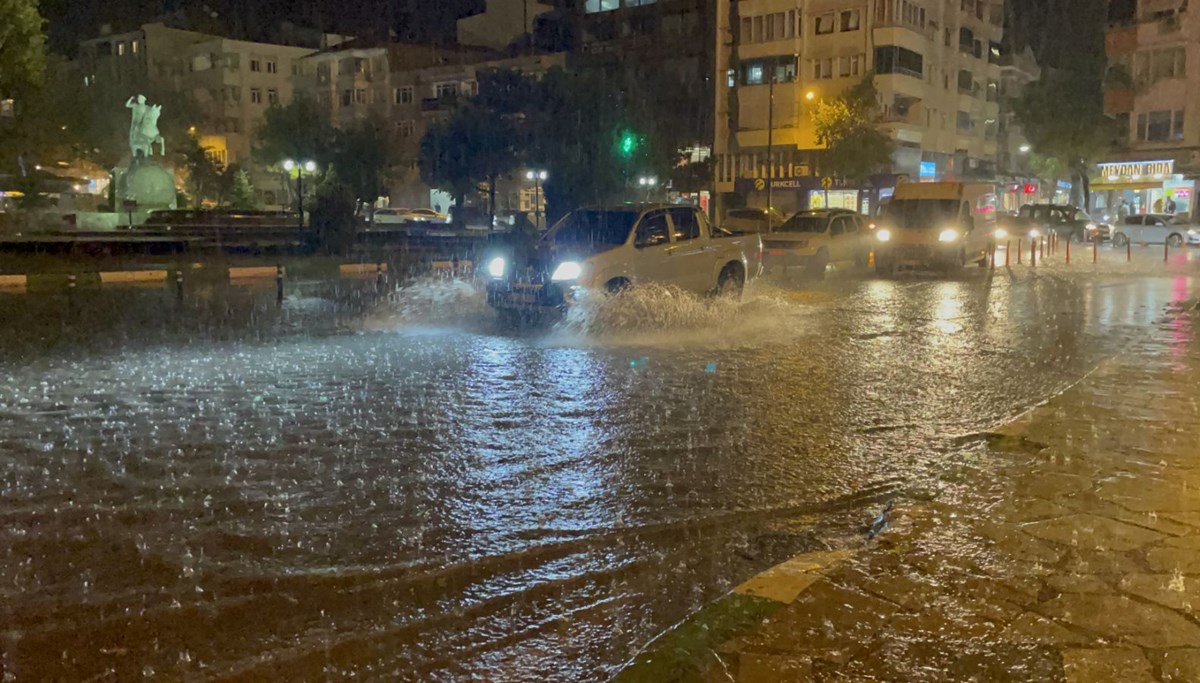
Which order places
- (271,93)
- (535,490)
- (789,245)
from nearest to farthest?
1. (535,490)
2. (789,245)
3. (271,93)

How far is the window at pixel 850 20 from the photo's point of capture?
53.2 metres

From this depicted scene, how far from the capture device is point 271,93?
88.0 m

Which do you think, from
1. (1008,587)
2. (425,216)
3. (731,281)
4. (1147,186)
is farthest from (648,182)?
(1008,587)

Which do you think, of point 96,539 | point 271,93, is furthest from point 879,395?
point 271,93

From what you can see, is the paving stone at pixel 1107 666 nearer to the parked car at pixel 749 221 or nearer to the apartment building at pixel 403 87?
the parked car at pixel 749 221

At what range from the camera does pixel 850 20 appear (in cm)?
5362

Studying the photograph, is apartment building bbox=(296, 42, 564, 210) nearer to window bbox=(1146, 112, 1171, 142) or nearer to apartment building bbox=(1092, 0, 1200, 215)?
apartment building bbox=(1092, 0, 1200, 215)

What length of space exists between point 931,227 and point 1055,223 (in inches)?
695

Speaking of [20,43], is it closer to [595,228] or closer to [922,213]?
[595,228]

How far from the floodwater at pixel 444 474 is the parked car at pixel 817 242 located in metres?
10.6

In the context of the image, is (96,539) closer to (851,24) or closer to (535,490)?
(535,490)

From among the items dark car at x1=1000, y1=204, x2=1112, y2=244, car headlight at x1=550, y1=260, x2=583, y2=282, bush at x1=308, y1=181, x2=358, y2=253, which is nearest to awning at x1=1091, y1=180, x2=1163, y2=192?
dark car at x1=1000, y1=204, x2=1112, y2=244

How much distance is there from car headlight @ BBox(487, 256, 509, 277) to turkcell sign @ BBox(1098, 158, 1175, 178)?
43.9 m

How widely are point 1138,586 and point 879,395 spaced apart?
4939 mm
